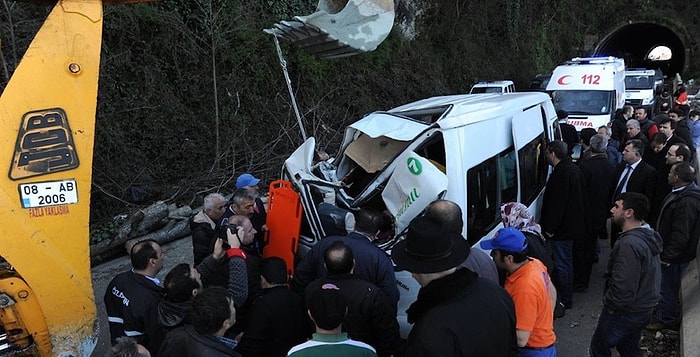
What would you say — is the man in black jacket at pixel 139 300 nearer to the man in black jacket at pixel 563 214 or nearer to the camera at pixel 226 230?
the camera at pixel 226 230

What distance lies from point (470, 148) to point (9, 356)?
3.72m

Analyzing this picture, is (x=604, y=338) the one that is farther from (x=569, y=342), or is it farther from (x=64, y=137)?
(x=64, y=137)

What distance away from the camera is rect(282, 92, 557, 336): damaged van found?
410 centimetres

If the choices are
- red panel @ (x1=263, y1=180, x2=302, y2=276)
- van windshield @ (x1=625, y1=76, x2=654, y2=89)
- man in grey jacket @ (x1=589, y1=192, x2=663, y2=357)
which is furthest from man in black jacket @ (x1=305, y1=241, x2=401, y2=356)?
van windshield @ (x1=625, y1=76, x2=654, y2=89)

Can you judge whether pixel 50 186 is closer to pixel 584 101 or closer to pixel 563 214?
pixel 563 214

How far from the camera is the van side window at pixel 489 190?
442 centimetres

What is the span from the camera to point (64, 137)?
3057 mm

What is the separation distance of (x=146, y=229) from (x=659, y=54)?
39.2 meters

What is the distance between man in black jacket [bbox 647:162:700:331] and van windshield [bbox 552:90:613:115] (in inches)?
359

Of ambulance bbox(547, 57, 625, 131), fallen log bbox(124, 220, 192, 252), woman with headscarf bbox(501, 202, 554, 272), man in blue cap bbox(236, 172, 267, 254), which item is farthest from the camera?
ambulance bbox(547, 57, 625, 131)

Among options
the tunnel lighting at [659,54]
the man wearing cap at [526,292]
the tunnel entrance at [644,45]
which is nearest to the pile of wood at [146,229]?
the man wearing cap at [526,292]

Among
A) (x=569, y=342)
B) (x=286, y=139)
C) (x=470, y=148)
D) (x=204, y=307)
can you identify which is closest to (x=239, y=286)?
(x=204, y=307)

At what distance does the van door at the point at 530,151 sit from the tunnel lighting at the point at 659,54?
3504 cm

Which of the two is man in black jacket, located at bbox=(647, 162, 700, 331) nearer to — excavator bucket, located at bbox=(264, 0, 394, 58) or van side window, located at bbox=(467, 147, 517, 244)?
van side window, located at bbox=(467, 147, 517, 244)
